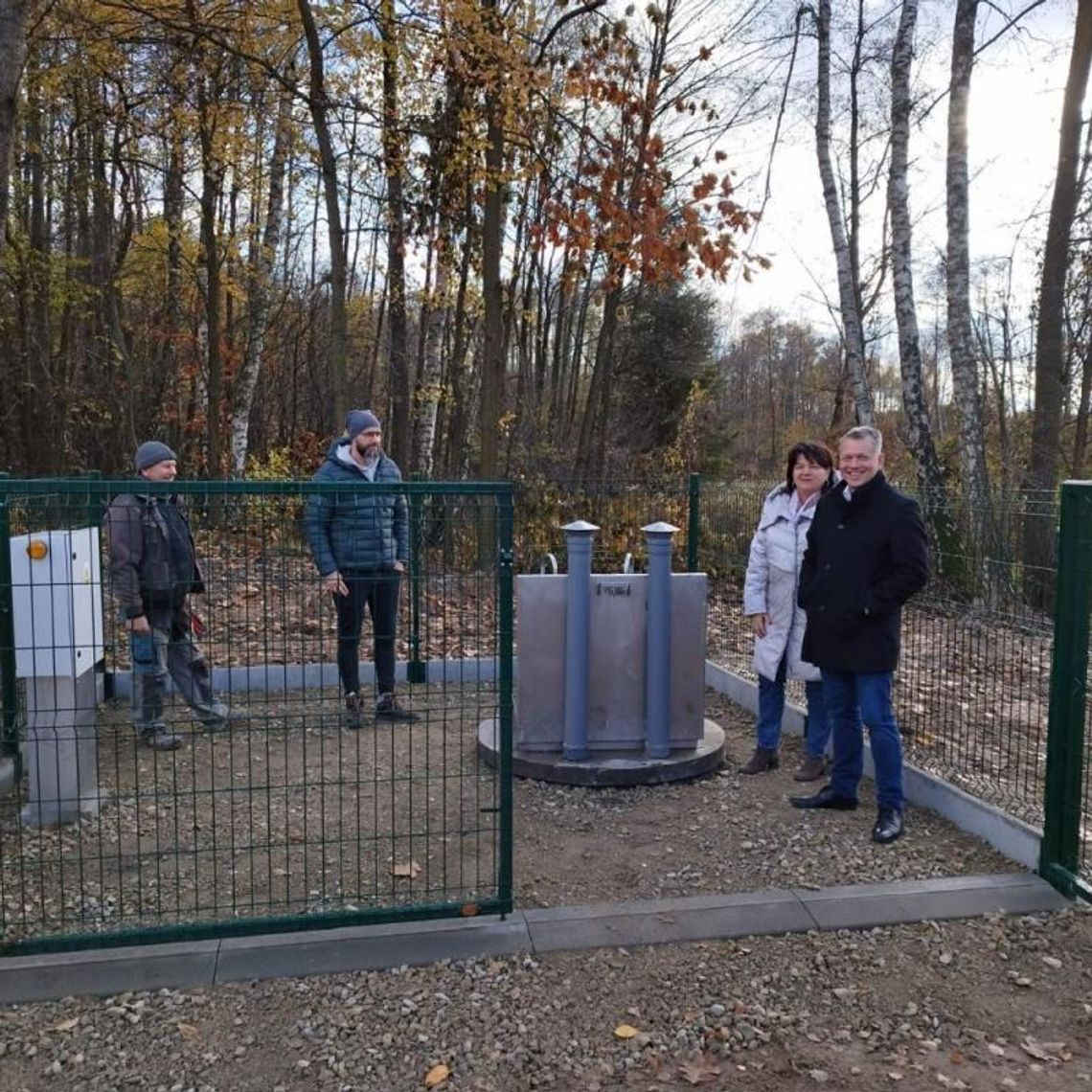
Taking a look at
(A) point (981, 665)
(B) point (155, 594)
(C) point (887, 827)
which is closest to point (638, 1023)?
(C) point (887, 827)

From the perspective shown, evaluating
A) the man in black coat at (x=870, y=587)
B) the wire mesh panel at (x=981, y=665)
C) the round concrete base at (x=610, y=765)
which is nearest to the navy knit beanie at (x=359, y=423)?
the round concrete base at (x=610, y=765)

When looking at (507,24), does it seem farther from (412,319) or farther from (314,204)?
(412,319)

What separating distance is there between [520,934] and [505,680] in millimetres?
950

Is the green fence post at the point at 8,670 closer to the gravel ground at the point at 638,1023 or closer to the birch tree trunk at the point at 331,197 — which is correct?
the gravel ground at the point at 638,1023

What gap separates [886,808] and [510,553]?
7.86 ft

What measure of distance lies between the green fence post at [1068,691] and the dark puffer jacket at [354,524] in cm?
279

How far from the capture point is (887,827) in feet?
15.0

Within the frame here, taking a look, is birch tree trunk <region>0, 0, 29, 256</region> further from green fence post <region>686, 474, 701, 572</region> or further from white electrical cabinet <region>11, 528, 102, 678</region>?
green fence post <region>686, 474, 701, 572</region>

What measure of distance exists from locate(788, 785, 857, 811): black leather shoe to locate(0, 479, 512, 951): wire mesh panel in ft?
5.42

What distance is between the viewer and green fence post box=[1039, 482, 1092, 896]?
3.94m

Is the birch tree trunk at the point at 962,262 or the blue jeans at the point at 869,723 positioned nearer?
the blue jeans at the point at 869,723

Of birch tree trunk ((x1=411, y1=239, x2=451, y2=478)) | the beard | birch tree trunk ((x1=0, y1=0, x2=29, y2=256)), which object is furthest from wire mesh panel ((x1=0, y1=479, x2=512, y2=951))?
birch tree trunk ((x1=411, y1=239, x2=451, y2=478))

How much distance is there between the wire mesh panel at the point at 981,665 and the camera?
486 cm

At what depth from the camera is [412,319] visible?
987 inches
